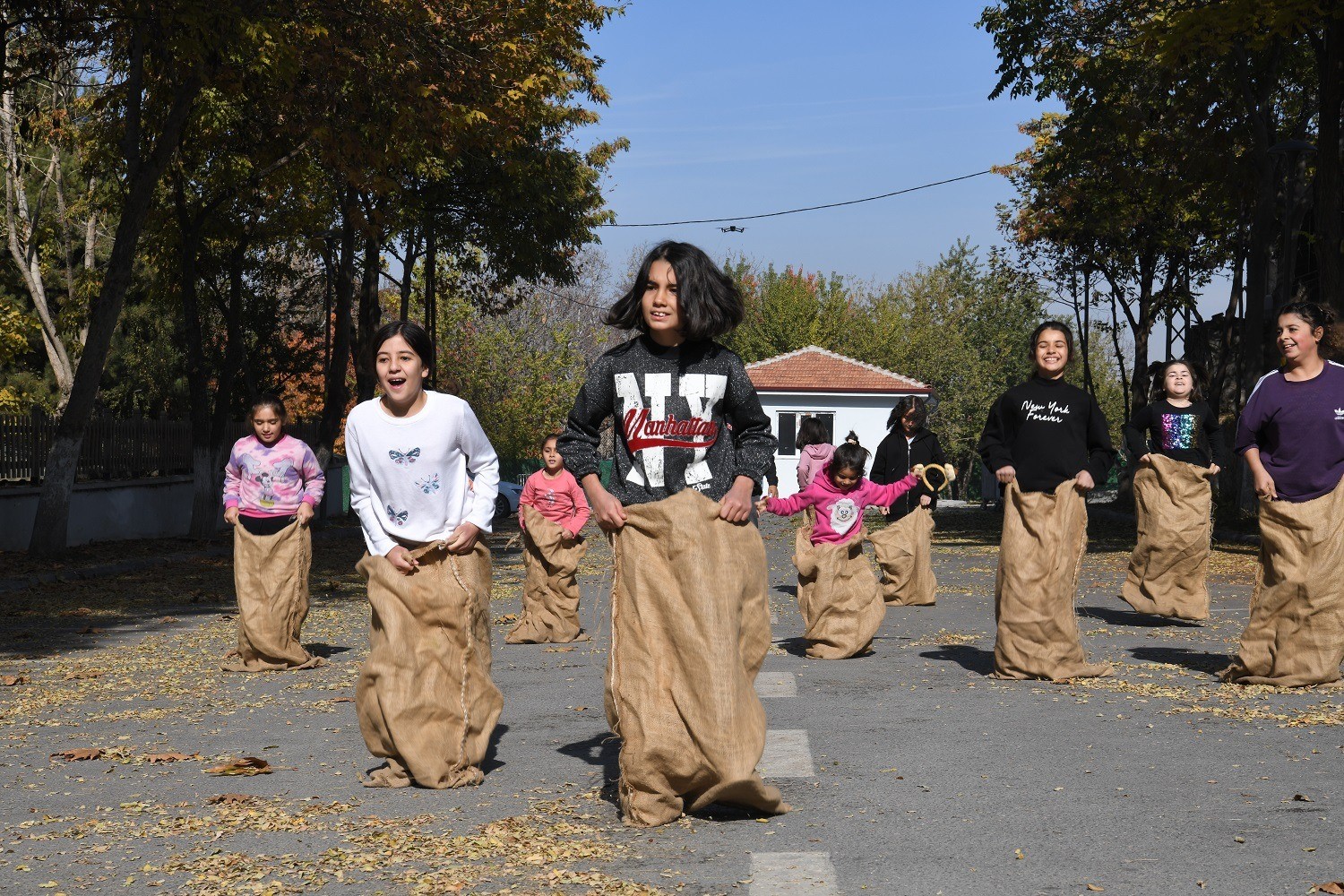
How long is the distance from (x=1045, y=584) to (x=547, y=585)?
415cm

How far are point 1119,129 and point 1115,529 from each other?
760 centimetres

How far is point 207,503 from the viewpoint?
81.7 ft

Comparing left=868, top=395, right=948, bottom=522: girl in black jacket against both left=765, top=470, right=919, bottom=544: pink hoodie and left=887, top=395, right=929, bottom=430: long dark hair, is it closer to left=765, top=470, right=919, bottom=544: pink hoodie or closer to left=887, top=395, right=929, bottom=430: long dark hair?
left=887, top=395, right=929, bottom=430: long dark hair

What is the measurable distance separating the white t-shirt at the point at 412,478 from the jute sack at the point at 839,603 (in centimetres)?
415

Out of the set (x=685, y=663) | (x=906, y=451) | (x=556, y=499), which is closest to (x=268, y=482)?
(x=556, y=499)

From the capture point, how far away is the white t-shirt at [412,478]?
6695 mm

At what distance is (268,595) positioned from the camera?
10422 mm

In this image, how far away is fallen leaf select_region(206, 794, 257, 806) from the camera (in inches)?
239

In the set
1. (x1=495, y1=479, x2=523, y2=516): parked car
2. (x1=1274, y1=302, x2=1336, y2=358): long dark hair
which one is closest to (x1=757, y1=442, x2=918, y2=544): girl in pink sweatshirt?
(x1=1274, y1=302, x2=1336, y2=358): long dark hair

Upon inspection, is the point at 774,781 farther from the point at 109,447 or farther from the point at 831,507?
the point at 109,447

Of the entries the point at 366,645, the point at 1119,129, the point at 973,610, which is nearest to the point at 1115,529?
the point at 1119,129

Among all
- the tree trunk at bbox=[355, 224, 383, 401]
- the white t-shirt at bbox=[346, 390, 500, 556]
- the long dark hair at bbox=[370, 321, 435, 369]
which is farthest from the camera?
the tree trunk at bbox=[355, 224, 383, 401]

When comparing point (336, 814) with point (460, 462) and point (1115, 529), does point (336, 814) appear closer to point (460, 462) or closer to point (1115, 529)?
point (460, 462)

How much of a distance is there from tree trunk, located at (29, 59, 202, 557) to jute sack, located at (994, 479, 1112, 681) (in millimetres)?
13866
